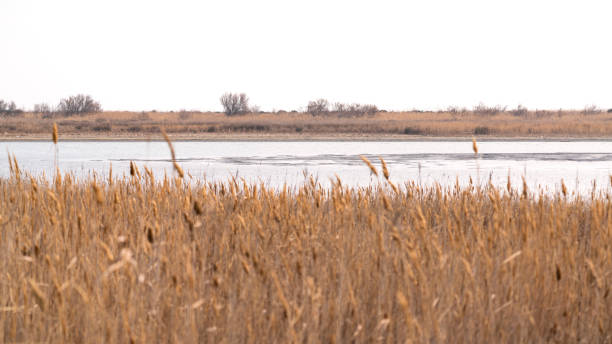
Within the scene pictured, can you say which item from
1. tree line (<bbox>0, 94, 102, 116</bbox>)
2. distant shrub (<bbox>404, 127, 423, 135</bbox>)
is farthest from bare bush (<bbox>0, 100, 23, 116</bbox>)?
distant shrub (<bbox>404, 127, 423, 135</bbox>)

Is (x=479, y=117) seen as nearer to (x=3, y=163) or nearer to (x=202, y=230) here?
(x=3, y=163)

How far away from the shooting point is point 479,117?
58812 mm

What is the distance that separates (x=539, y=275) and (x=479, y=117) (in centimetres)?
5759

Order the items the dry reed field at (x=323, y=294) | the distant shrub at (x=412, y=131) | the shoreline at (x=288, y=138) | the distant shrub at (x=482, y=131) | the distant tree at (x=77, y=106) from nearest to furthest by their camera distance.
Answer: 1. the dry reed field at (x=323, y=294)
2. the shoreline at (x=288, y=138)
3. the distant shrub at (x=482, y=131)
4. the distant shrub at (x=412, y=131)
5. the distant tree at (x=77, y=106)

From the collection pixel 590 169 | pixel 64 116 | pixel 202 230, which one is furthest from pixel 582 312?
pixel 64 116

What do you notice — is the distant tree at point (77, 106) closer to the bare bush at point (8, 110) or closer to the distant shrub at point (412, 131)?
the bare bush at point (8, 110)

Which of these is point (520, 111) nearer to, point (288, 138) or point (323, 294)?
point (288, 138)

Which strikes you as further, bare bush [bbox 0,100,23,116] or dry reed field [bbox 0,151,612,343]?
bare bush [bbox 0,100,23,116]

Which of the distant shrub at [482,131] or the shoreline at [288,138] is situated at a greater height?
the distant shrub at [482,131]

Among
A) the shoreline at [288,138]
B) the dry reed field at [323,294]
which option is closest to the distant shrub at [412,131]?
the shoreline at [288,138]

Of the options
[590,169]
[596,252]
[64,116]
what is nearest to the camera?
[596,252]

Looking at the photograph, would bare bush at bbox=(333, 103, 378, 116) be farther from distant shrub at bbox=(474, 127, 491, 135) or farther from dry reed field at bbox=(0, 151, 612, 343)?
dry reed field at bbox=(0, 151, 612, 343)

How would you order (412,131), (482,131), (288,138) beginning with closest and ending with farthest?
1. (288,138)
2. (482,131)
3. (412,131)

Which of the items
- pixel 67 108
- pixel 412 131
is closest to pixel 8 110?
pixel 67 108
